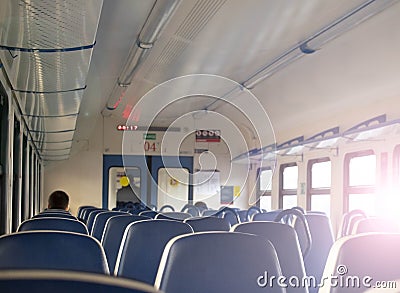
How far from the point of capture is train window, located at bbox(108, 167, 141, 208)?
13547 mm

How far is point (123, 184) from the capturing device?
13773mm

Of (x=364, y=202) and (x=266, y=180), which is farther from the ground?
(x=266, y=180)

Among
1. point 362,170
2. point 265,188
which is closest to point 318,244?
point 362,170

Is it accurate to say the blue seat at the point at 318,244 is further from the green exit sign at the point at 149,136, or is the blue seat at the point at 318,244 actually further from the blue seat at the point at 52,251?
the green exit sign at the point at 149,136

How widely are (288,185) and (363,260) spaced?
9.35 m

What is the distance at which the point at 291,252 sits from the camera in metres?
2.47

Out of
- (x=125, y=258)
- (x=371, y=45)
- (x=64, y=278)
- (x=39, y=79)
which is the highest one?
(x=371, y=45)

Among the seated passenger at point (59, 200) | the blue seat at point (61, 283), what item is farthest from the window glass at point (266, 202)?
the blue seat at point (61, 283)

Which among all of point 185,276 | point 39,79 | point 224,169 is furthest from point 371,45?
point 224,169

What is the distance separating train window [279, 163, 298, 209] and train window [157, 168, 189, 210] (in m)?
3.38

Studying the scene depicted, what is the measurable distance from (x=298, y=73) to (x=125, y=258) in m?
5.52

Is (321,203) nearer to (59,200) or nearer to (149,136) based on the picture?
(59,200)

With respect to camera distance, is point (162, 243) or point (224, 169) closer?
point (162, 243)

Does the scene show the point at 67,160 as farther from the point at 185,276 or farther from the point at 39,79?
the point at 185,276
